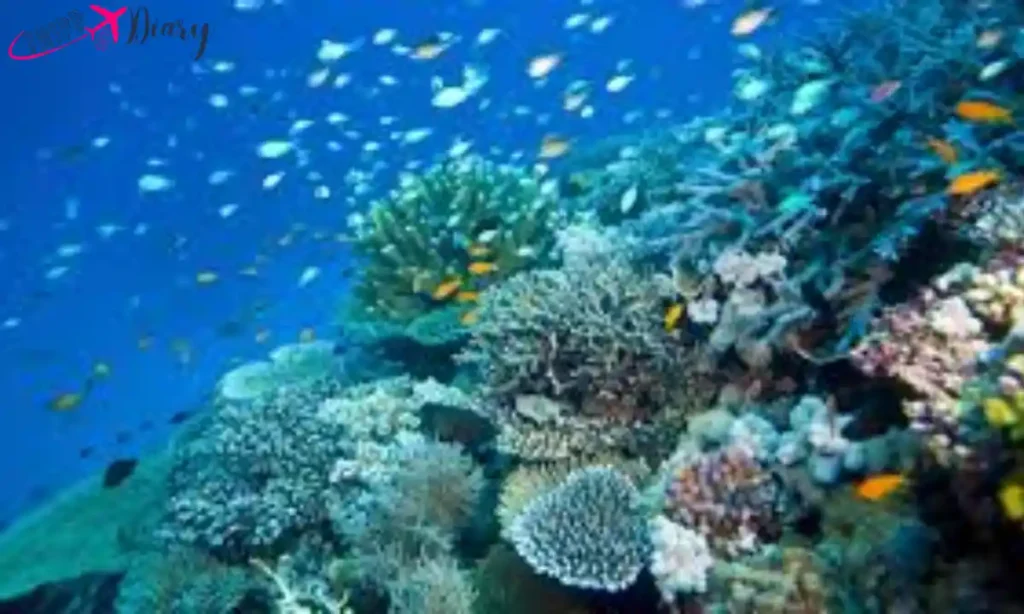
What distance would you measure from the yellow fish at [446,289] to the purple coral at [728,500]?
14.8 ft

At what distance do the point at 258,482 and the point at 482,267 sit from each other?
2.90 metres

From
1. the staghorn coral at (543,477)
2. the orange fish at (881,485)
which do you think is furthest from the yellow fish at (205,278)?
the orange fish at (881,485)

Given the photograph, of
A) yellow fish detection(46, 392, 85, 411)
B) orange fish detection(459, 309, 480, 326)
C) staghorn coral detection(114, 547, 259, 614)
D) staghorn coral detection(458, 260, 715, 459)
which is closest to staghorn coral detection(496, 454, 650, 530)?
staghorn coral detection(458, 260, 715, 459)

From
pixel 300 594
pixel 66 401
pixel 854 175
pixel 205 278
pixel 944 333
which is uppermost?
pixel 944 333

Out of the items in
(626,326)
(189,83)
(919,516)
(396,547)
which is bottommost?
(189,83)

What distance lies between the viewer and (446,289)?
9.48 meters

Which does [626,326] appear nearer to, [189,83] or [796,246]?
[796,246]

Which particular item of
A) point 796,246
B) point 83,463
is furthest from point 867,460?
point 83,463

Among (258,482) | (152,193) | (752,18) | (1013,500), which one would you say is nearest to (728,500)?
(1013,500)

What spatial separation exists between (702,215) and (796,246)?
797 mm

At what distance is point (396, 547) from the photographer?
22.7ft

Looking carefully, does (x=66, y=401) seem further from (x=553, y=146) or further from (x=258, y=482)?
(x=553, y=146)

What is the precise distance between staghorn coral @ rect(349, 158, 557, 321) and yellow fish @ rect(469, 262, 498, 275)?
0.39 feet

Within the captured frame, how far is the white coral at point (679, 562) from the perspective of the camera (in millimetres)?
4992
